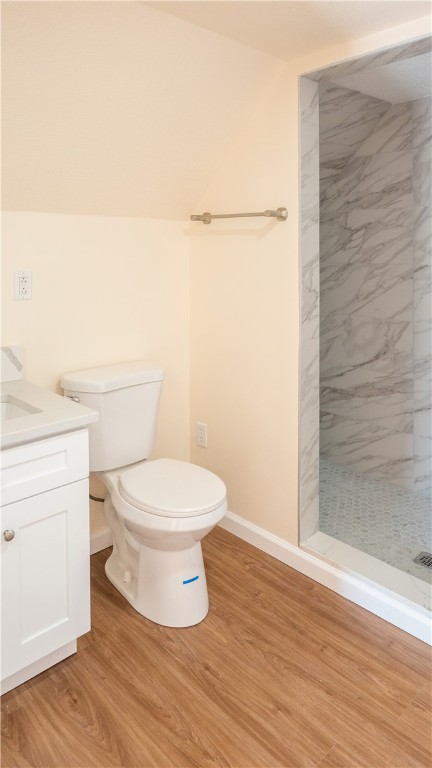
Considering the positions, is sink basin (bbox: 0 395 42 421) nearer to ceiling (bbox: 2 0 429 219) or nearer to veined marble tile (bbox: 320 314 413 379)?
ceiling (bbox: 2 0 429 219)

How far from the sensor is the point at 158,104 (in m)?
2.03

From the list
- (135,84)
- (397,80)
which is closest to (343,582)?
(135,84)

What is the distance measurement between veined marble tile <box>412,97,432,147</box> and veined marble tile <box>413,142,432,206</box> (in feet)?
0.10

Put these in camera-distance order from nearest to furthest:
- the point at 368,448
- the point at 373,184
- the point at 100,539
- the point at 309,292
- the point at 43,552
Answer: the point at 43,552 → the point at 309,292 → the point at 100,539 → the point at 373,184 → the point at 368,448

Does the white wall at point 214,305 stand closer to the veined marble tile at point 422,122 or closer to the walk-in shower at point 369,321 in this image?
the walk-in shower at point 369,321

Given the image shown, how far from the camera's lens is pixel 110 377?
2.17 metres

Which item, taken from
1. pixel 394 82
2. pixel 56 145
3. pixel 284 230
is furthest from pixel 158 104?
pixel 394 82

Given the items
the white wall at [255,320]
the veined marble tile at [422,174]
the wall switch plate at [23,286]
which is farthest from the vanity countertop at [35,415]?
the veined marble tile at [422,174]

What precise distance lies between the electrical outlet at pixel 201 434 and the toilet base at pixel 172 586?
0.77 metres

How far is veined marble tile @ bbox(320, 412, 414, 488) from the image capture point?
3066 millimetres

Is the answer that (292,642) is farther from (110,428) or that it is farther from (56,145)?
(56,145)

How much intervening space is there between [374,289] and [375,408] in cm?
65

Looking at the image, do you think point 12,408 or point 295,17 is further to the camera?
point 12,408

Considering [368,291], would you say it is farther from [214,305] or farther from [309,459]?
[309,459]
